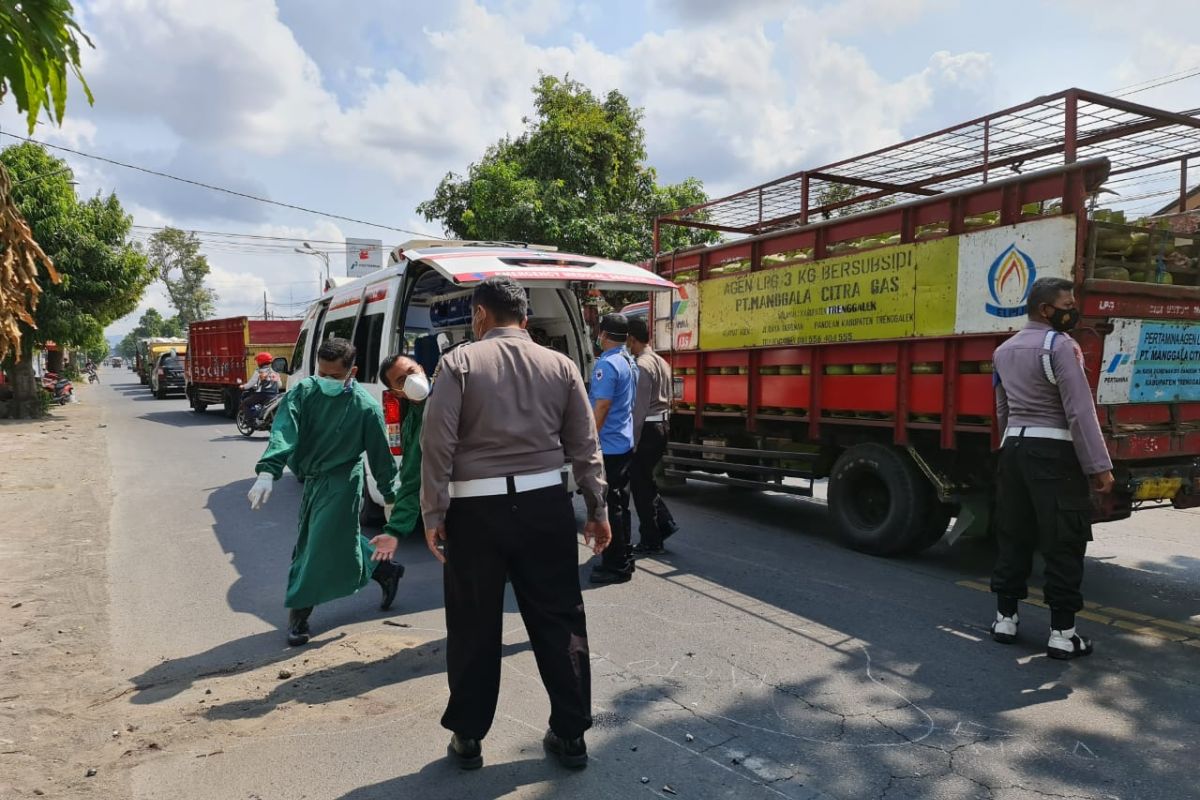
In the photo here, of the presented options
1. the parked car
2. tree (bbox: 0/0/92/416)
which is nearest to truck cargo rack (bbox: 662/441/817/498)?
tree (bbox: 0/0/92/416)

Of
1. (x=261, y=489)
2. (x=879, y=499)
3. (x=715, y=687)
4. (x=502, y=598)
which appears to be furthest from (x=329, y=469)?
(x=879, y=499)

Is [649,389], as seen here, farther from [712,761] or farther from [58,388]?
[58,388]

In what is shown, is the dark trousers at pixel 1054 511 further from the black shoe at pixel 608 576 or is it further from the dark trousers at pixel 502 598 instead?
the dark trousers at pixel 502 598

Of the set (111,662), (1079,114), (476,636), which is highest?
(1079,114)

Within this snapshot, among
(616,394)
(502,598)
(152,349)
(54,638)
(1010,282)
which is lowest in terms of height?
(54,638)

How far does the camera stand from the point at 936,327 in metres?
5.64

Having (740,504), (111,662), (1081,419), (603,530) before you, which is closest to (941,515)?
(1081,419)

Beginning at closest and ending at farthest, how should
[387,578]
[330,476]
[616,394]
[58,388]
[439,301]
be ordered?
[330,476]
[387,578]
[616,394]
[439,301]
[58,388]

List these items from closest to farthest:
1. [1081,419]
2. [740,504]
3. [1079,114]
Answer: [1081,419], [1079,114], [740,504]

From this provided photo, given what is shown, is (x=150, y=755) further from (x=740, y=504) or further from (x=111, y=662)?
(x=740, y=504)

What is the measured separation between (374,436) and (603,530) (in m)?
1.77

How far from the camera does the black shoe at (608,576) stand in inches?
216

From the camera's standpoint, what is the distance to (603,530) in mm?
3264

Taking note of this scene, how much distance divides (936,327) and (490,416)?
12.9 ft
